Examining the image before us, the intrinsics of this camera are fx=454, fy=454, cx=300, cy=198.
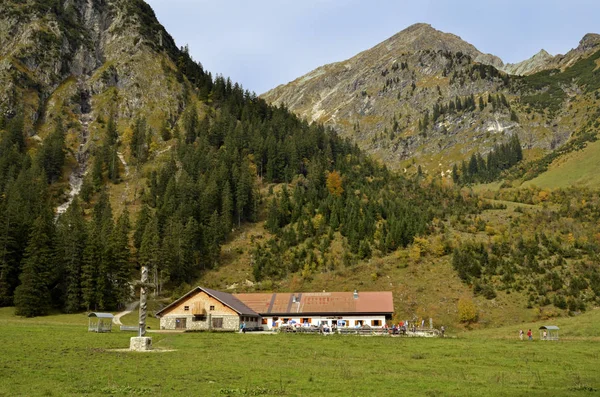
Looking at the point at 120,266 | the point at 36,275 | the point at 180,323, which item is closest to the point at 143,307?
the point at 180,323

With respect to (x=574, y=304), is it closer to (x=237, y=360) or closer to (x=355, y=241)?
(x=355, y=241)

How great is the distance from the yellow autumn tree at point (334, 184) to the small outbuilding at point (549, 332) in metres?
77.1

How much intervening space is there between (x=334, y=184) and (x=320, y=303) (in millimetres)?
62591

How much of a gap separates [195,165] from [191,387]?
396 ft

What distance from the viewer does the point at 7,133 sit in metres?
148

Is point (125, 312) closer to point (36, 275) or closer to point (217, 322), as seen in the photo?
point (36, 275)

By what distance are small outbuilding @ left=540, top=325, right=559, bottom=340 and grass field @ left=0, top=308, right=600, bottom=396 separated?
7500 mm

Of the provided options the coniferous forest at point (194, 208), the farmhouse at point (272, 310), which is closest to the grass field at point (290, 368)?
the farmhouse at point (272, 310)

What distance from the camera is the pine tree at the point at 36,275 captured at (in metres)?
70.6

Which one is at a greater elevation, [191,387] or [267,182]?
[267,182]

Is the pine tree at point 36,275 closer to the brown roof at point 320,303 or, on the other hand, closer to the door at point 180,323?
the door at point 180,323

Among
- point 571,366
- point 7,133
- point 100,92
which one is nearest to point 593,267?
point 571,366

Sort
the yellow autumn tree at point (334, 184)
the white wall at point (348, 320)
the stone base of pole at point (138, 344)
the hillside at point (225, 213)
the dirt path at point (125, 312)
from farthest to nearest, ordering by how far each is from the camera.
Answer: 1. the yellow autumn tree at point (334, 184)
2. the hillside at point (225, 213)
3. the white wall at point (348, 320)
4. the dirt path at point (125, 312)
5. the stone base of pole at point (138, 344)

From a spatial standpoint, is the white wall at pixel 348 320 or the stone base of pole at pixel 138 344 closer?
the stone base of pole at pixel 138 344
